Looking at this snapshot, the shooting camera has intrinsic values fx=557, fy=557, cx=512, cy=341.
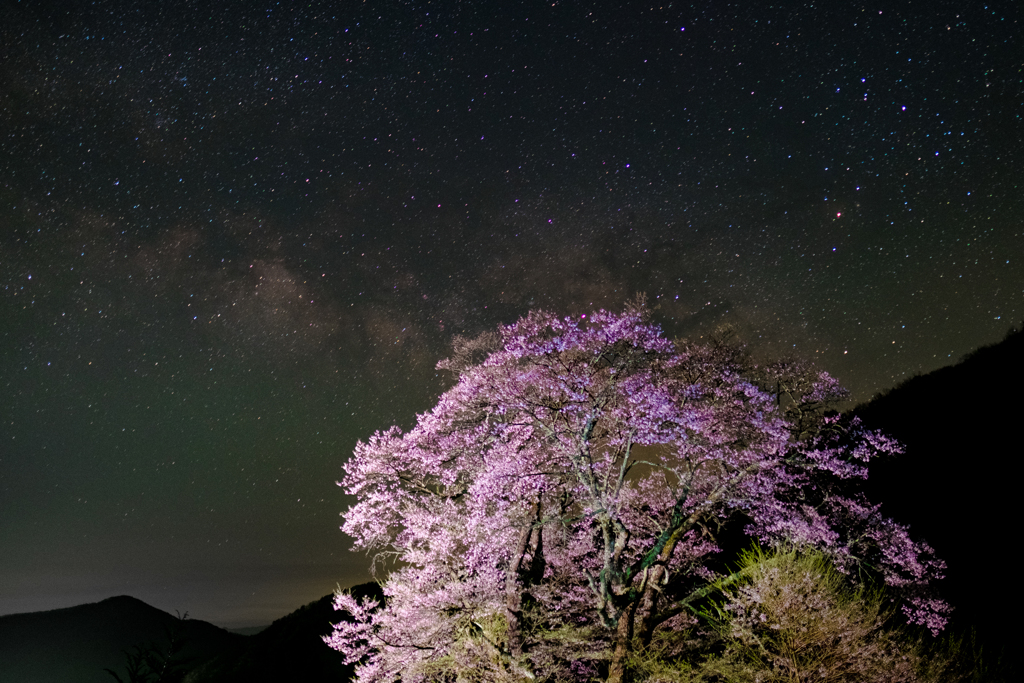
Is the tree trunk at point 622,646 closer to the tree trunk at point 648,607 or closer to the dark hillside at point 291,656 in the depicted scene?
the tree trunk at point 648,607

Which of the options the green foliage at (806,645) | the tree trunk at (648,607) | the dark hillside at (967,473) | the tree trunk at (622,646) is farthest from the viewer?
the dark hillside at (967,473)

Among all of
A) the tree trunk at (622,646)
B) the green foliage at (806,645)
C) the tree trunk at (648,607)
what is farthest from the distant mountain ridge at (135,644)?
the green foliage at (806,645)

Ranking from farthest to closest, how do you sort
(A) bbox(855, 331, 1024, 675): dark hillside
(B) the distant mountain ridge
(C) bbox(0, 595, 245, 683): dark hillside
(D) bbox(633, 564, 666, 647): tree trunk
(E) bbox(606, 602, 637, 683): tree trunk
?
(C) bbox(0, 595, 245, 683): dark hillside < (B) the distant mountain ridge < (A) bbox(855, 331, 1024, 675): dark hillside < (D) bbox(633, 564, 666, 647): tree trunk < (E) bbox(606, 602, 637, 683): tree trunk

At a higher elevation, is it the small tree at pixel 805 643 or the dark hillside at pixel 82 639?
the dark hillside at pixel 82 639

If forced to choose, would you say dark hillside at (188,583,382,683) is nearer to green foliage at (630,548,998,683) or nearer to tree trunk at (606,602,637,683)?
tree trunk at (606,602,637,683)

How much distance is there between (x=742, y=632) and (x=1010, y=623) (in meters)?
14.4

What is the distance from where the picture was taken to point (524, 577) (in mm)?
16312

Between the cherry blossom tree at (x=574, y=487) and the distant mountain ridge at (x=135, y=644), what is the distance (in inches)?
1634

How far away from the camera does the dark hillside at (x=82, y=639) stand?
155m

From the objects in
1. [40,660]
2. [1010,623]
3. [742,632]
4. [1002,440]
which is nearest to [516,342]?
[742,632]

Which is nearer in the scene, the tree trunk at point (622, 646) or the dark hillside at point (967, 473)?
the tree trunk at point (622, 646)

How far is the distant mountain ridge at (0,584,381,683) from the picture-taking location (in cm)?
5291

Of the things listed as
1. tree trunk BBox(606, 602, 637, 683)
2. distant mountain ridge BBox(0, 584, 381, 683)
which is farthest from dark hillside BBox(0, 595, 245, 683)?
tree trunk BBox(606, 602, 637, 683)

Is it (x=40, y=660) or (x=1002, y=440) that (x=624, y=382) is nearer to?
(x=1002, y=440)
